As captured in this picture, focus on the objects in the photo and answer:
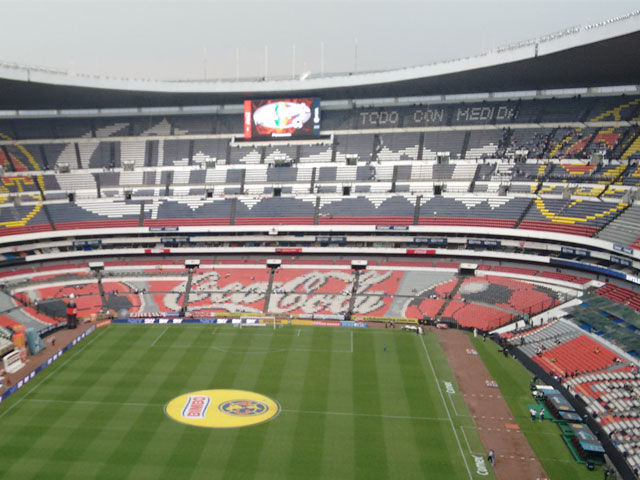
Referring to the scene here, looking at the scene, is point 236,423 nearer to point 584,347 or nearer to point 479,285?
point 584,347

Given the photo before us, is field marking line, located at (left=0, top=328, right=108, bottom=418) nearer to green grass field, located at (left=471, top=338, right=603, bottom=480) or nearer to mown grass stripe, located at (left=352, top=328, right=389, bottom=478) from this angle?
mown grass stripe, located at (left=352, top=328, right=389, bottom=478)

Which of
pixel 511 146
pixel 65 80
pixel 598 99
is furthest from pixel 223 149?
pixel 598 99

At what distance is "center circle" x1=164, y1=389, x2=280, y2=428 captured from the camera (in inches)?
1268

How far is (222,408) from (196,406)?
1.75m

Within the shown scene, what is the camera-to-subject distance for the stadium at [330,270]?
30.6 m

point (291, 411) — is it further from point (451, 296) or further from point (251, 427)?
point (451, 296)

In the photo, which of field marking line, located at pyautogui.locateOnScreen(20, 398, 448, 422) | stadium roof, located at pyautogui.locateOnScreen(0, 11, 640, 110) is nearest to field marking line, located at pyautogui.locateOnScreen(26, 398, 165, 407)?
field marking line, located at pyautogui.locateOnScreen(20, 398, 448, 422)

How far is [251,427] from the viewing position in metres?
31.6

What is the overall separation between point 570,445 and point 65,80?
6238 centimetres

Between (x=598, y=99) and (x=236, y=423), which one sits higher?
(x=598, y=99)

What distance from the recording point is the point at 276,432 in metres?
31.0

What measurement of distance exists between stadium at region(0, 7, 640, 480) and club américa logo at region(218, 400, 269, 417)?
19 cm

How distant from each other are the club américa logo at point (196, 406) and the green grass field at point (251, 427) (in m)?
1.17

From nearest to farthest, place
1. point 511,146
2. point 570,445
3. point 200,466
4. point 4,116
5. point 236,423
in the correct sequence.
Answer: point 200,466, point 570,445, point 236,423, point 511,146, point 4,116
